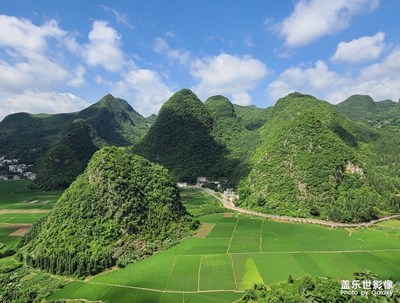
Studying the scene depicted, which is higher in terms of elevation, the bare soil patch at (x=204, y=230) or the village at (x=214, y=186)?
the village at (x=214, y=186)

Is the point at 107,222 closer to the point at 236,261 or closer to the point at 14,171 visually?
the point at 236,261

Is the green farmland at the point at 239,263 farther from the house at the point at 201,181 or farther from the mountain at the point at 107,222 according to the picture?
the house at the point at 201,181

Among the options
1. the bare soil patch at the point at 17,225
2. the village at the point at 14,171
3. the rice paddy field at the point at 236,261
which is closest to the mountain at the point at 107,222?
the rice paddy field at the point at 236,261

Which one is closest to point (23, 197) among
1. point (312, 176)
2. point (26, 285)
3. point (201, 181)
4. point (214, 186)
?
point (201, 181)

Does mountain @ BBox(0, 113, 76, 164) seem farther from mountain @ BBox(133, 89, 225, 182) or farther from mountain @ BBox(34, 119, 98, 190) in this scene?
mountain @ BBox(133, 89, 225, 182)

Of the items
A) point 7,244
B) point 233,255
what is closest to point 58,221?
point 7,244

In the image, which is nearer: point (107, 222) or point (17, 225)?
point (107, 222)

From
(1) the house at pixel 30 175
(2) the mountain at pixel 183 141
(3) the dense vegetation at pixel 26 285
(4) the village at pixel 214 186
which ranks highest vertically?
(2) the mountain at pixel 183 141
